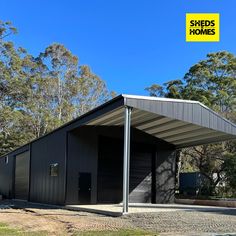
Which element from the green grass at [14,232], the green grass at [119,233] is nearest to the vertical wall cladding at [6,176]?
the green grass at [14,232]

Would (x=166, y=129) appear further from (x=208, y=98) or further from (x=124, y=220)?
(x=208, y=98)

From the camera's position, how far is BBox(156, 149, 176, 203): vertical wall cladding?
86.6 ft

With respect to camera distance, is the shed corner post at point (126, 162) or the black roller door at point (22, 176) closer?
the shed corner post at point (126, 162)

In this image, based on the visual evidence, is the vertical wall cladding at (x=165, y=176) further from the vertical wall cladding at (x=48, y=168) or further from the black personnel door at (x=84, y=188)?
the vertical wall cladding at (x=48, y=168)

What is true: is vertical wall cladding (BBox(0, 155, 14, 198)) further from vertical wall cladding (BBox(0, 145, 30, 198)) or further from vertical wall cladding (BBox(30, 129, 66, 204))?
vertical wall cladding (BBox(30, 129, 66, 204))

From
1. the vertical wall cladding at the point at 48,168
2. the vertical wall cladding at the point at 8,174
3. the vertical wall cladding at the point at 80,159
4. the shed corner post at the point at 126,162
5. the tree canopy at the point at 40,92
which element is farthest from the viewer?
the tree canopy at the point at 40,92

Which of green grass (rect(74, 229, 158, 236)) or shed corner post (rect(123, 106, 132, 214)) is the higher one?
shed corner post (rect(123, 106, 132, 214))

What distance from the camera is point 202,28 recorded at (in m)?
15.0

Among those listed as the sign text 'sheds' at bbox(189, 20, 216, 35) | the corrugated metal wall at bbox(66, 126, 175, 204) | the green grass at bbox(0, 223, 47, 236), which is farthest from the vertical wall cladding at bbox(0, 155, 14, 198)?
the sign text 'sheds' at bbox(189, 20, 216, 35)

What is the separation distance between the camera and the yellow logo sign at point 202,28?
47.6ft

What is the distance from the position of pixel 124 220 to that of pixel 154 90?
2782cm

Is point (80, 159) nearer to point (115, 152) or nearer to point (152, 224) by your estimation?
point (115, 152)

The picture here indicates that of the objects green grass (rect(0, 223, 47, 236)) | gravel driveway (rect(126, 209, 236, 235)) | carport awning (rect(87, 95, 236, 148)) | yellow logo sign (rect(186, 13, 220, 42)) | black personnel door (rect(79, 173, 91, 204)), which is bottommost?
green grass (rect(0, 223, 47, 236))

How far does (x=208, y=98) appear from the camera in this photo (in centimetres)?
3509
